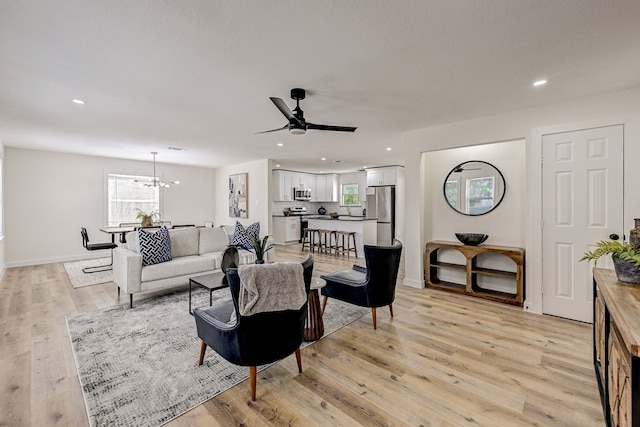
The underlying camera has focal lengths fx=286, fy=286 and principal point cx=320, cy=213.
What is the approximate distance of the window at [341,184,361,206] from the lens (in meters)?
10.3

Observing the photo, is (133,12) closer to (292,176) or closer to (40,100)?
(40,100)

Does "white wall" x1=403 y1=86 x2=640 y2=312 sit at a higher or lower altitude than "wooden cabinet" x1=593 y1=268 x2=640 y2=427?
higher

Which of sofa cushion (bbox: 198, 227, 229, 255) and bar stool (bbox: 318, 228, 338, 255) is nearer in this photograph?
sofa cushion (bbox: 198, 227, 229, 255)

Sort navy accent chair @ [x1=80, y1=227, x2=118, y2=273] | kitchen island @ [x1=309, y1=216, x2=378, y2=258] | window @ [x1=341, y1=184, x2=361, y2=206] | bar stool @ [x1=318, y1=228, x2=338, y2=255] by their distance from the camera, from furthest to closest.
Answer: window @ [x1=341, y1=184, x2=361, y2=206] → bar stool @ [x1=318, y1=228, x2=338, y2=255] → kitchen island @ [x1=309, y1=216, x2=378, y2=258] → navy accent chair @ [x1=80, y1=227, x2=118, y2=273]

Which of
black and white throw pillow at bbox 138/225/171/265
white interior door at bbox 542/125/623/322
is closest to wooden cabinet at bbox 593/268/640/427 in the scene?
white interior door at bbox 542/125/623/322

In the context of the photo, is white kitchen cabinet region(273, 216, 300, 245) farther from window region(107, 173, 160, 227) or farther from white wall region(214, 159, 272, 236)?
window region(107, 173, 160, 227)

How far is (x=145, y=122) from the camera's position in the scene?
404cm

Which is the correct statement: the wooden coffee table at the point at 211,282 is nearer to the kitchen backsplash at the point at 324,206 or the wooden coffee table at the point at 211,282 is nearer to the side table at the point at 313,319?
the side table at the point at 313,319

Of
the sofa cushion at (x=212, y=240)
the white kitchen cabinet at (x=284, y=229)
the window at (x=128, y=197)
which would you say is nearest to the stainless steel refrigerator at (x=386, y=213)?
the white kitchen cabinet at (x=284, y=229)

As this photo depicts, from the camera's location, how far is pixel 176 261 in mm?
4098

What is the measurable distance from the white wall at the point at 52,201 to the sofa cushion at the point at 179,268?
4.14 metres

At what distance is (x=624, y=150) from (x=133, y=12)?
436cm

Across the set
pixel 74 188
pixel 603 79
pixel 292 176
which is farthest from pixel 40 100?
pixel 292 176

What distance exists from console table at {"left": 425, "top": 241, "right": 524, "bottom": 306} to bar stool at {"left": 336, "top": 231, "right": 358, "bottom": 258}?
2.58m
